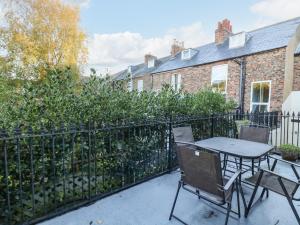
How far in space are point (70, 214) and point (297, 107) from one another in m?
8.66

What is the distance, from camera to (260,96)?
10.1 meters

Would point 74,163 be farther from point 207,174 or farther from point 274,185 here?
point 274,185

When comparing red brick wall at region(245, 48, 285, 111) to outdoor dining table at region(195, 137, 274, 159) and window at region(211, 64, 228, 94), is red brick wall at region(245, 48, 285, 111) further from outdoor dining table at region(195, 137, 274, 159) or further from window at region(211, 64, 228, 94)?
outdoor dining table at region(195, 137, 274, 159)

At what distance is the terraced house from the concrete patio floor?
4873 millimetres

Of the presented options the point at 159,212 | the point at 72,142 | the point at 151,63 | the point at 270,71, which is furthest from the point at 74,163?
the point at 151,63

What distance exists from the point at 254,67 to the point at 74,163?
1022 centimetres

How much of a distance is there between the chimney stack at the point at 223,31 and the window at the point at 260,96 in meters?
5.17

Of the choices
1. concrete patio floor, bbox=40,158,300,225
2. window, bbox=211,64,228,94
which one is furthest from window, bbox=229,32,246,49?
concrete patio floor, bbox=40,158,300,225

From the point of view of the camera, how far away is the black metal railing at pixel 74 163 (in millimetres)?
Answer: 2307

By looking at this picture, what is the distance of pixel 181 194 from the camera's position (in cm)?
302

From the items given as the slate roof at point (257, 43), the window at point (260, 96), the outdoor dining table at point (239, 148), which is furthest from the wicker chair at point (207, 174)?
the slate roof at point (257, 43)

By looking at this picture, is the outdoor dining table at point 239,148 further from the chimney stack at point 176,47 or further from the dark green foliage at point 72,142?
the chimney stack at point 176,47

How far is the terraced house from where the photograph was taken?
909 centimetres

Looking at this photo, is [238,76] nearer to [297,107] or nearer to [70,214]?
[297,107]
